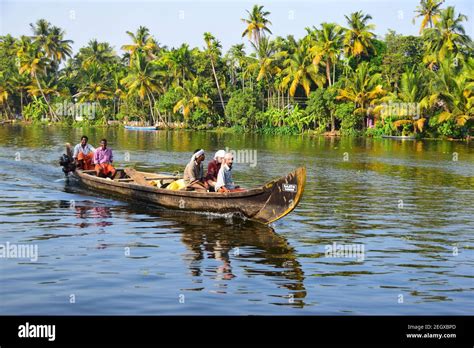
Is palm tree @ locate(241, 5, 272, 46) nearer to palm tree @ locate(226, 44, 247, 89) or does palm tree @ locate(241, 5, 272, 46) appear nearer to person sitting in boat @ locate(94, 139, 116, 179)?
palm tree @ locate(226, 44, 247, 89)

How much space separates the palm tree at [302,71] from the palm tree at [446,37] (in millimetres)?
10363

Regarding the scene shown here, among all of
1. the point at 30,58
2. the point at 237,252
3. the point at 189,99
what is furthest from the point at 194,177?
the point at 30,58

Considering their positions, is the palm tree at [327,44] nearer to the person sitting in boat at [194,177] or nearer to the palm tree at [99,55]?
the palm tree at [99,55]

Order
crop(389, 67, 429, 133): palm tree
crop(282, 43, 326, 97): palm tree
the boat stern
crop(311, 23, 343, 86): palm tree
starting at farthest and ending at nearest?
crop(282, 43, 326, 97): palm tree → crop(311, 23, 343, 86): palm tree → crop(389, 67, 429, 133): palm tree → the boat stern

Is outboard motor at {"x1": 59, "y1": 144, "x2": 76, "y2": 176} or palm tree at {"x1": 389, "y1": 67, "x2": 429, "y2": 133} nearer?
outboard motor at {"x1": 59, "y1": 144, "x2": 76, "y2": 176}

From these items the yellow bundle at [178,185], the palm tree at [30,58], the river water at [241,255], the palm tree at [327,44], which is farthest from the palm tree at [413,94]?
the palm tree at [30,58]

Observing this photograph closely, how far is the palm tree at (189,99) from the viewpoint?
7038 cm

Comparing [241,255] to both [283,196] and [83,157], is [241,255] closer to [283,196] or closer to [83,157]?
[283,196]

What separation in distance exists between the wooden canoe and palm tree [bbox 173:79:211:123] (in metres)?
52.9

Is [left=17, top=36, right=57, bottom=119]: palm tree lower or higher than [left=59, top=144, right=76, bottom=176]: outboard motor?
higher

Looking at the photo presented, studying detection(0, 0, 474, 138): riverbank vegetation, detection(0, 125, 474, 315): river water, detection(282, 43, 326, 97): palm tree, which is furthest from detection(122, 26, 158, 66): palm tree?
detection(0, 125, 474, 315): river water

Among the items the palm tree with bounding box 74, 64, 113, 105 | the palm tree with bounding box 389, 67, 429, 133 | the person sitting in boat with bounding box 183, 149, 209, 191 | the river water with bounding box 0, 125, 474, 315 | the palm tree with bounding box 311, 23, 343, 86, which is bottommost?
the river water with bounding box 0, 125, 474, 315

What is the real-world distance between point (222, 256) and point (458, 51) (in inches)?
2077

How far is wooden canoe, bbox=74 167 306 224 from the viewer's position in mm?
14578
